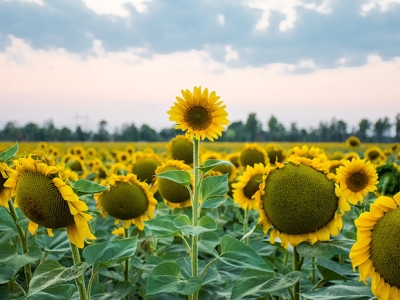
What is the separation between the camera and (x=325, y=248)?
71.9 inches

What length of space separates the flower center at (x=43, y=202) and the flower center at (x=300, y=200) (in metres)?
0.90

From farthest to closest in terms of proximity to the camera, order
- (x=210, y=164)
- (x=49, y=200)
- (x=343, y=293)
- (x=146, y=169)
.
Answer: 1. (x=146, y=169)
2. (x=210, y=164)
3. (x=49, y=200)
4. (x=343, y=293)

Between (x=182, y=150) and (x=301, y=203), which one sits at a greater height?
(x=182, y=150)

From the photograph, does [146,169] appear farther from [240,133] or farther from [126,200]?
[240,133]

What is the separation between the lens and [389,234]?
1420 millimetres

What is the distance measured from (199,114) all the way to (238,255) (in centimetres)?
79

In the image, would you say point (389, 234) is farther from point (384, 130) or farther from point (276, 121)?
point (276, 121)

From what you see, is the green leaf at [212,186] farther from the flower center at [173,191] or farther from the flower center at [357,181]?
the flower center at [357,181]

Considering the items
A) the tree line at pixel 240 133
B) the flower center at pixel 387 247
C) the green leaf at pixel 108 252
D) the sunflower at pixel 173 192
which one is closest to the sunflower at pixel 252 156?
the sunflower at pixel 173 192

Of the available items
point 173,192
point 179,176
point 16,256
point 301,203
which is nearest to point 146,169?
point 173,192

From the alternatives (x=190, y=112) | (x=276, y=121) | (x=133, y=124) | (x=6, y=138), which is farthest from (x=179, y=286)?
(x=276, y=121)

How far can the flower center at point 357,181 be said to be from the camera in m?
3.20

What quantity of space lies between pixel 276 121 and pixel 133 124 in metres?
24.6

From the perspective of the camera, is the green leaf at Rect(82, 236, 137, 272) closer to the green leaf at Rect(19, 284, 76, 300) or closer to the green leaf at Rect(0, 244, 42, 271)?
the green leaf at Rect(19, 284, 76, 300)
